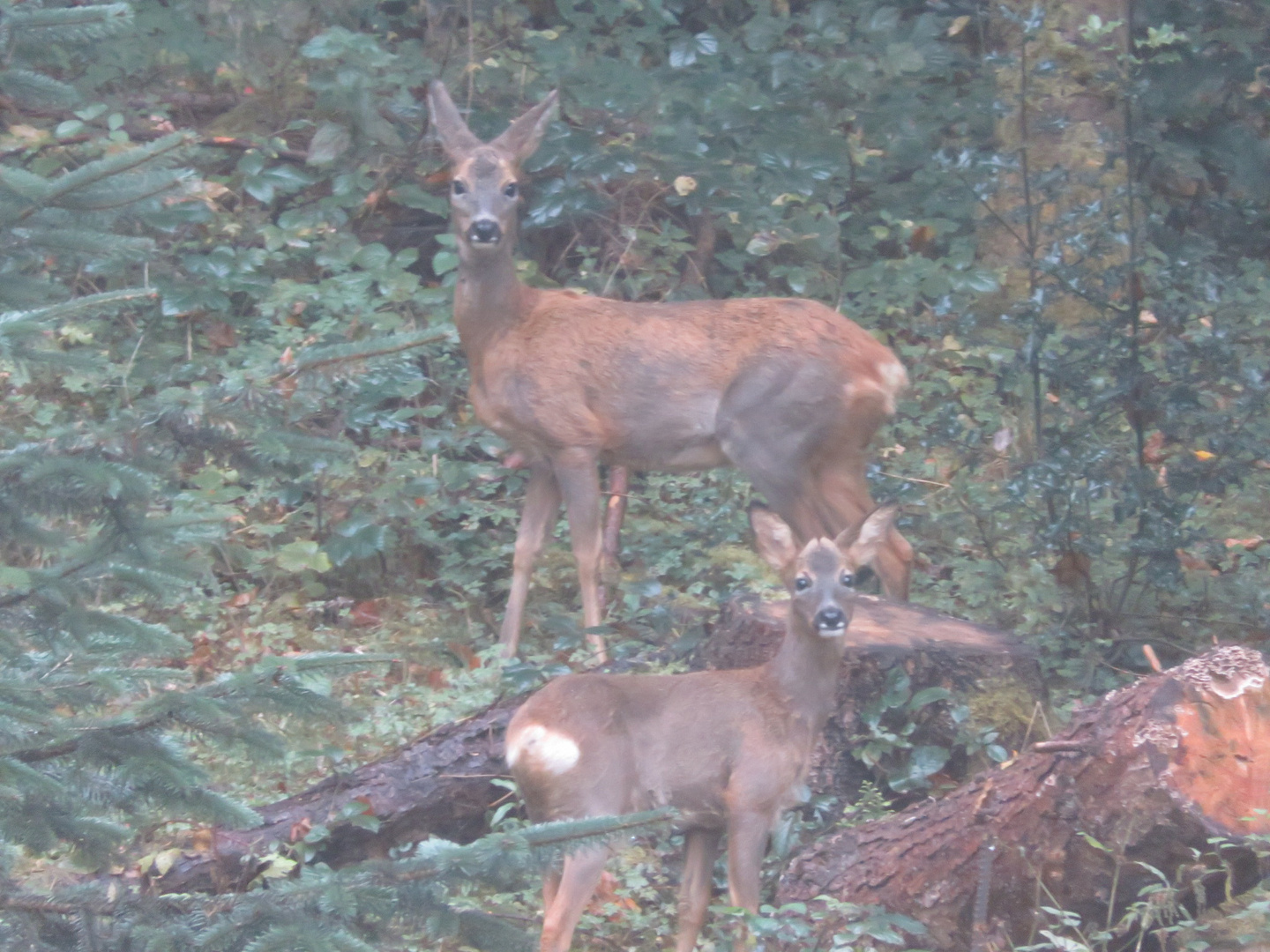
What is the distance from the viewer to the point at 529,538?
26.5ft

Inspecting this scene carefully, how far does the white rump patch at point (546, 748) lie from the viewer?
4906 mm

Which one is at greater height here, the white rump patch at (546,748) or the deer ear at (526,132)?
the deer ear at (526,132)

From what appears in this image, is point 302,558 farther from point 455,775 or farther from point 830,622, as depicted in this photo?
point 830,622

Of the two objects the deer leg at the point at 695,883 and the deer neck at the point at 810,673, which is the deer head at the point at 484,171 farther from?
the deer leg at the point at 695,883

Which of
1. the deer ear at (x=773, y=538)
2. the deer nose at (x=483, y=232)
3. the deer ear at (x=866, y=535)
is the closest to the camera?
the deer ear at (x=866, y=535)

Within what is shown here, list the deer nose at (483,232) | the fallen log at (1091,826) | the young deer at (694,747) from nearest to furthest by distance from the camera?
the fallen log at (1091,826)
the young deer at (694,747)
the deer nose at (483,232)

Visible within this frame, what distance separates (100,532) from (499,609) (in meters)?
5.23

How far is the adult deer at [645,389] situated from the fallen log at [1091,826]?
2.99 meters

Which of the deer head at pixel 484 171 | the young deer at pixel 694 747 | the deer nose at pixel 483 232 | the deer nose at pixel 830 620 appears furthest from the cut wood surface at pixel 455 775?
the deer head at pixel 484 171

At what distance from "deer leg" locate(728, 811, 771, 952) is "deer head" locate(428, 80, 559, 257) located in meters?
3.94

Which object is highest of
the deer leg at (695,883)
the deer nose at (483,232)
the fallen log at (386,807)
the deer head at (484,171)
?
the deer head at (484,171)

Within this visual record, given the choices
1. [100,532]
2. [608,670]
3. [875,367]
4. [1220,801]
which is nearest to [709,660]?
[608,670]

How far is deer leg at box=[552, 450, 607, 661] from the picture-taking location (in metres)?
7.81

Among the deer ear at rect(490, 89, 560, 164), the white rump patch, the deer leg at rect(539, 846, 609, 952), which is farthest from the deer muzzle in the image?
the deer ear at rect(490, 89, 560, 164)
